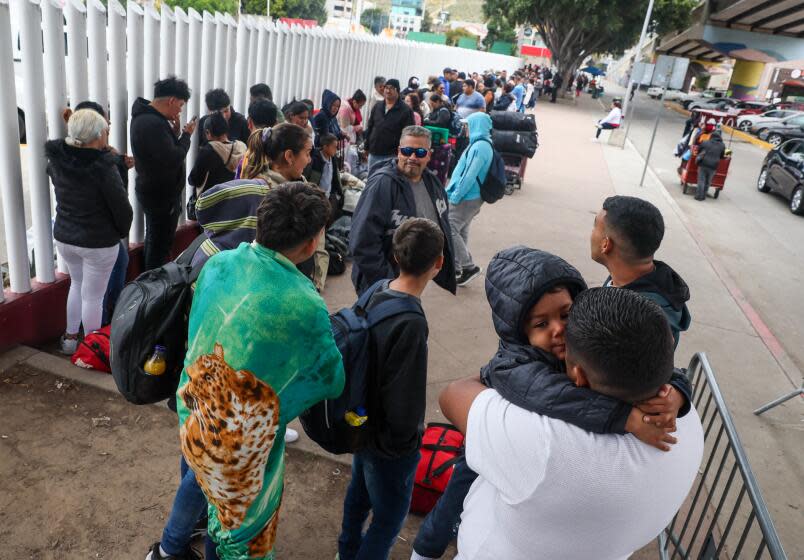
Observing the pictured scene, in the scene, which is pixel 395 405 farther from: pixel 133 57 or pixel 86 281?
pixel 133 57

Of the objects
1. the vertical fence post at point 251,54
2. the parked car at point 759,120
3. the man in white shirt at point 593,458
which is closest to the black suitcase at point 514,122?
the vertical fence post at point 251,54

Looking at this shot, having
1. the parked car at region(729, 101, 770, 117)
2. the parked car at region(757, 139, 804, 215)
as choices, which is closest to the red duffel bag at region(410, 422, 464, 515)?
the parked car at region(757, 139, 804, 215)

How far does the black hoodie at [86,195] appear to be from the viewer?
12.9 ft

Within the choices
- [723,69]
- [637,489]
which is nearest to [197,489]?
[637,489]

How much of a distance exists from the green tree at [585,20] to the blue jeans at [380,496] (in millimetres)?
38444

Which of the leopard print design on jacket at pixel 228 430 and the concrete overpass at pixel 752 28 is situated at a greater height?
the concrete overpass at pixel 752 28

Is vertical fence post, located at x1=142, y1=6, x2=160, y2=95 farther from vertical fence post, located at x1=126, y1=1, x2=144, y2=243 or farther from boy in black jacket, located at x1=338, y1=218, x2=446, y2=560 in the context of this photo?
boy in black jacket, located at x1=338, y1=218, x2=446, y2=560

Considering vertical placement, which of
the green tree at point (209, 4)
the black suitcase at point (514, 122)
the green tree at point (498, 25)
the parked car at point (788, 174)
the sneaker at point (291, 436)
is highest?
the green tree at point (498, 25)

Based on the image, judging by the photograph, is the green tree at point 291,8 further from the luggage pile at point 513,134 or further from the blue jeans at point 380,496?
the blue jeans at point 380,496

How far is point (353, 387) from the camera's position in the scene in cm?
222

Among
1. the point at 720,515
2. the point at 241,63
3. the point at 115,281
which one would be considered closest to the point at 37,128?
the point at 115,281

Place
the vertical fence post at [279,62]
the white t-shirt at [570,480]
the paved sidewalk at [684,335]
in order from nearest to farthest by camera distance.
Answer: the white t-shirt at [570,480]
the paved sidewalk at [684,335]
the vertical fence post at [279,62]

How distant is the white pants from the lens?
4.18m

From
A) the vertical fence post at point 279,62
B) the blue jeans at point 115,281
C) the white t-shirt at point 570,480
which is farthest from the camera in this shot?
the vertical fence post at point 279,62
